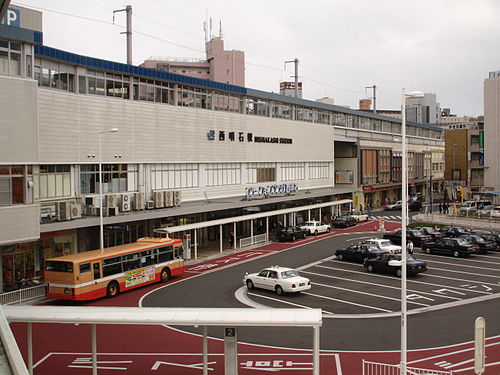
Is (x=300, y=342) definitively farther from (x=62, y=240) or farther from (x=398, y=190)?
(x=398, y=190)

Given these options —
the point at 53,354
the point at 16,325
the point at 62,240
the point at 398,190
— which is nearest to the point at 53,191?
the point at 62,240

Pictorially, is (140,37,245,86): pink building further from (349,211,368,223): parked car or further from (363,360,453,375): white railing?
(363,360,453,375): white railing

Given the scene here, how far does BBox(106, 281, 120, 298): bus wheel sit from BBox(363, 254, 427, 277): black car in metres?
15.9

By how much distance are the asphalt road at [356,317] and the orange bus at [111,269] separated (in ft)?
4.45

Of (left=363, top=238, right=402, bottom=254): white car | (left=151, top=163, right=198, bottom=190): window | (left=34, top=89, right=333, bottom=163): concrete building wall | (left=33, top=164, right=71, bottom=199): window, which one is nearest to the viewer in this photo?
(left=33, top=164, right=71, bottom=199): window

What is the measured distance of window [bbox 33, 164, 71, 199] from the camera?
1261 inches

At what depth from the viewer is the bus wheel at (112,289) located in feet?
92.2

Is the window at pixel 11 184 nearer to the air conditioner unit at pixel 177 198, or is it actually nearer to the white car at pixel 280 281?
the white car at pixel 280 281

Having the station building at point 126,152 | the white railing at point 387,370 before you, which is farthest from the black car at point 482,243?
the white railing at point 387,370

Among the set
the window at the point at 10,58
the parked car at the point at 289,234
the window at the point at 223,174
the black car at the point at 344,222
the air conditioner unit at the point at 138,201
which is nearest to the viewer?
the window at the point at 10,58

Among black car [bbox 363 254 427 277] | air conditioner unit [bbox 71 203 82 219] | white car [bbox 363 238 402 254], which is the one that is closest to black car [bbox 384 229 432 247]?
white car [bbox 363 238 402 254]

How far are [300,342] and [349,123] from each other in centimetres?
6138

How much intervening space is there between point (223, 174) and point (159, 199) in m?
11.3

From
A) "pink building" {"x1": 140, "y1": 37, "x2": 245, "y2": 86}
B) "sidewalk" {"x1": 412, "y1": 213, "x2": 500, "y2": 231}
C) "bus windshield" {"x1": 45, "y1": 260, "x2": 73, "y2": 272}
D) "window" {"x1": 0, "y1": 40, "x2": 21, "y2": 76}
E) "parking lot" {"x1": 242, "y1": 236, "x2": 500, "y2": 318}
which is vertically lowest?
"parking lot" {"x1": 242, "y1": 236, "x2": 500, "y2": 318}
